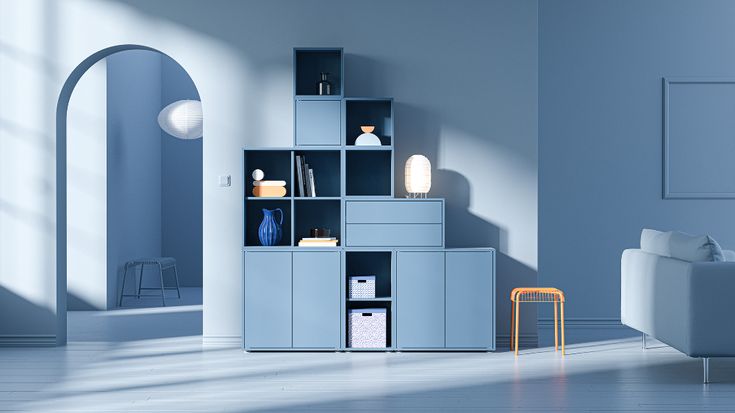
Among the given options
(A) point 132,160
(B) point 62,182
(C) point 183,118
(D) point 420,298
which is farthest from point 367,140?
(A) point 132,160

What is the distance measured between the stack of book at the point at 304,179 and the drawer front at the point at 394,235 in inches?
15.4

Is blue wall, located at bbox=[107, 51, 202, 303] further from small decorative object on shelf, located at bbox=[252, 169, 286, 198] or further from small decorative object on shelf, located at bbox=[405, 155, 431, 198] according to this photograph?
small decorative object on shelf, located at bbox=[405, 155, 431, 198]

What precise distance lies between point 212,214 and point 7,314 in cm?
164

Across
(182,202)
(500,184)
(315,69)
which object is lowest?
(182,202)

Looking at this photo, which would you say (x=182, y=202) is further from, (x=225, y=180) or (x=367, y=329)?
(x=367, y=329)

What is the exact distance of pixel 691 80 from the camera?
267 inches

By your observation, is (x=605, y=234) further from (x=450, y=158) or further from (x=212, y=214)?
(x=212, y=214)

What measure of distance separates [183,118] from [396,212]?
3.89 metres

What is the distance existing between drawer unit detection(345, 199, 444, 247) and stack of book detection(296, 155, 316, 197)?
0.31 m

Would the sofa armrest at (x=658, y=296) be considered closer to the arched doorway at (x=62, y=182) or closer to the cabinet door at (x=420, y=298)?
the cabinet door at (x=420, y=298)

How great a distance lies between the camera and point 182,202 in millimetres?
10867

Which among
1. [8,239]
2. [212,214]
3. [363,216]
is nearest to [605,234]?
[363,216]

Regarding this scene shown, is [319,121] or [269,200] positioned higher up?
[319,121]

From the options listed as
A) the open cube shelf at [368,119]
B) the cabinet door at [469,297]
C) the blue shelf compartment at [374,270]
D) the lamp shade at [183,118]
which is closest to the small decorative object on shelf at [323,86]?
the open cube shelf at [368,119]
